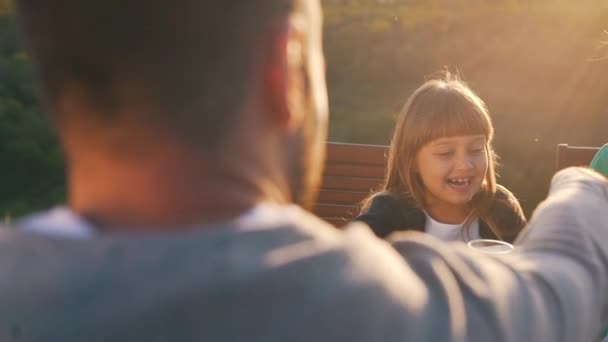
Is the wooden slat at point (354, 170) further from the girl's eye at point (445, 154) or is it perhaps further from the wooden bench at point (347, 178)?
the girl's eye at point (445, 154)

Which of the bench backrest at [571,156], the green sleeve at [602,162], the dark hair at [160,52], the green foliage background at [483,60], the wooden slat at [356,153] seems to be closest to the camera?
the dark hair at [160,52]

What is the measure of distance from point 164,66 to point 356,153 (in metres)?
2.97

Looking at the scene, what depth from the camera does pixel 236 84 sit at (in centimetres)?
68

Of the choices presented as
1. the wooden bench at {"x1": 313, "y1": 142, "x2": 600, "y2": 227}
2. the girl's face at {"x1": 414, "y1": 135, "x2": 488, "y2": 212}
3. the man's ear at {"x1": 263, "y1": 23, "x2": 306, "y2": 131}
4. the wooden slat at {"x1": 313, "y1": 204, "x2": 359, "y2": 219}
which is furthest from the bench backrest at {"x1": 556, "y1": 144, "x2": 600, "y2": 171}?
the man's ear at {"x1": 263, "y1": 23, "x2": 306, "y2": 131}

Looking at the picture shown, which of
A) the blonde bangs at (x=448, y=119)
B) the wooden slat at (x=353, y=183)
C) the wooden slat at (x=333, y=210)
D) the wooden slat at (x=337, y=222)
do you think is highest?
the blonde bangs at (x=448, y=119)

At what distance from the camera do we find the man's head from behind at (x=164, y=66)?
65 centimetres

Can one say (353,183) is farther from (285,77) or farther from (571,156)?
(285,77)

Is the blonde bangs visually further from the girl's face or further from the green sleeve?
the green sleeve

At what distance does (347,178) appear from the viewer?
12.0 ft

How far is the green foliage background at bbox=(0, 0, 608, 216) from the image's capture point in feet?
21.4

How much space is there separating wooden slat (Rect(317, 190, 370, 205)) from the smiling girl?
0.51 meters

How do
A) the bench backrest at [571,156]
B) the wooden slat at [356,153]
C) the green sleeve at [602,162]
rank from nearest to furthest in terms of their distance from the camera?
the green sleeve at [602,162] < the bench backrest at [571,156] < the wooden slat at [356,153]

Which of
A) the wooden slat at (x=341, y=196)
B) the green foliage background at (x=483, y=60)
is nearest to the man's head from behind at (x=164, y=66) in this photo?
the wooden slat at (x=341, y=196)

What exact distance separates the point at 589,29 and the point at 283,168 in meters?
7.09
